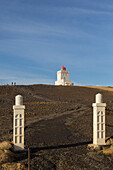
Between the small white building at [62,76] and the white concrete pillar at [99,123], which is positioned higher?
the small white building at [62,76]

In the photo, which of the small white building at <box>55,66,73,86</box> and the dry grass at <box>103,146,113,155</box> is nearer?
the dry grass at <box>103,146,113,155</box>

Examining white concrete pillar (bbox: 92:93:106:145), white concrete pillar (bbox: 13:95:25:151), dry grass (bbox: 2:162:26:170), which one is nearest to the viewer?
dry grass (bbox: 2:162:26:170)

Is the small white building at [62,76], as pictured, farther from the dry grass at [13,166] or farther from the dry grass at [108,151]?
the dry grass at [13,166]

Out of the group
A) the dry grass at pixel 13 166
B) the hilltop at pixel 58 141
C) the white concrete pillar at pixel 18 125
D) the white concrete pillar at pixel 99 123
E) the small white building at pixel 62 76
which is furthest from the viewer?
the small white building at pixel 62 76

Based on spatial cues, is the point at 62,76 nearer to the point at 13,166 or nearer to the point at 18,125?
the point at 18,125

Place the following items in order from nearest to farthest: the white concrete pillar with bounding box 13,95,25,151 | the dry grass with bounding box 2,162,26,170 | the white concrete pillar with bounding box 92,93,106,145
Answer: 1. the dry grass with bounding box 2,162,26,170
2. the white concrete pillar with bounding box 13,95,25,151
3. the white concrete pillar with bounding box 92,93,106,145

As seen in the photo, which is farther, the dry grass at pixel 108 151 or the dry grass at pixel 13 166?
the dry grass at pixel 108 151

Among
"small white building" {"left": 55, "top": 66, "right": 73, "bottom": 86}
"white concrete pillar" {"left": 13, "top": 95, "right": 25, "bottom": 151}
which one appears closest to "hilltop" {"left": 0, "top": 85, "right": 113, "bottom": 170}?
"white concrete pillar" {"left": 13, "top": 95, "right": 25, "bottom": 151}

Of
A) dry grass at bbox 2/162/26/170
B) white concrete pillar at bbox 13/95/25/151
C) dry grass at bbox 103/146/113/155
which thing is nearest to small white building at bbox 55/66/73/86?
dry grass at bbox 103/146/113/155

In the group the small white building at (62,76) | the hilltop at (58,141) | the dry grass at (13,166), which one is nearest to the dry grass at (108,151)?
the hilltop at (58,141)

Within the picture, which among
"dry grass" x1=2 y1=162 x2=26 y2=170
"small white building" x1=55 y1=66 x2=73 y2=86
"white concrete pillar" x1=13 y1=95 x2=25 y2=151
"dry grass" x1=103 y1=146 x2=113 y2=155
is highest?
"small white building" x1=55 y1=66 x2=73 y2=86

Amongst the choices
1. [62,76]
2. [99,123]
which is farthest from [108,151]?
[62,76]

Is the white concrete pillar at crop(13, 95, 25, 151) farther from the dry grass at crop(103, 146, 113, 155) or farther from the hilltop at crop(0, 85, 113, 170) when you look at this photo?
the dry grass at crop(103, 146, 113, 155)

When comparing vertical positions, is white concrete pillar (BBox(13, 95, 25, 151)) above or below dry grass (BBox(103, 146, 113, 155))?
above
